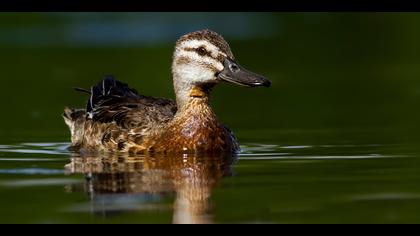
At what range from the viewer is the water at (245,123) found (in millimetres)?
11031

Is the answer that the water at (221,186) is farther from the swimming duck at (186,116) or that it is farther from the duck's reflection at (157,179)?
the swimming duck at (186,116)

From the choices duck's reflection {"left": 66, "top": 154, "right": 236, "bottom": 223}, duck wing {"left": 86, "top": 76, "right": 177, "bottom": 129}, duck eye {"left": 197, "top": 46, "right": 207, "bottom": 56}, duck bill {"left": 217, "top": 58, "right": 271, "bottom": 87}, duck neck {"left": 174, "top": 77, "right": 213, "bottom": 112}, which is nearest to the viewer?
duck's reflection {"left": 66, "top": 154, "right": 236, "bottom": 223}

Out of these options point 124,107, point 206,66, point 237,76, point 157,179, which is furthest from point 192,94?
point 157,179

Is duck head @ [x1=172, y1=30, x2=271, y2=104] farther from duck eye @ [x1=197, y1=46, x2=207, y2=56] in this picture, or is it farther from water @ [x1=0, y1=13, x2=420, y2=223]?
water @ [x1=0, y1=13, x2=420, y2=223]

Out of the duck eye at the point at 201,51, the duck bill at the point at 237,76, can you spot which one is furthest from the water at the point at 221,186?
the duck eye at the point at 201,51

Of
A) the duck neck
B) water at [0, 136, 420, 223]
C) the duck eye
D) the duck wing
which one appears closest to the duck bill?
the duck eye

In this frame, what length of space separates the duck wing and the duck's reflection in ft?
2.43

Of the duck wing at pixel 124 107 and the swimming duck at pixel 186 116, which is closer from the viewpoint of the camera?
the swimming duck at pixel 186 116

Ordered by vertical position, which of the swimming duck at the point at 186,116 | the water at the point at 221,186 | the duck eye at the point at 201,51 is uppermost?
the duck eye at the point at 201,51

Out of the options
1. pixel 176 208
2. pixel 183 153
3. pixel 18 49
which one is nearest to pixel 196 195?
pixel 176 208

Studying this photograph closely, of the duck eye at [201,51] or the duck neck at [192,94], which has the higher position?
the duck eye at [201,51]

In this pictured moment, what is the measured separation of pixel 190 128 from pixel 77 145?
1937 millimetres

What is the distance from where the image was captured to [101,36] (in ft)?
108

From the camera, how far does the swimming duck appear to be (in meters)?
15.0
